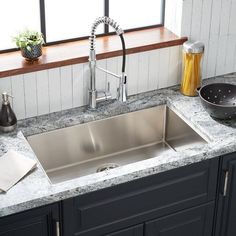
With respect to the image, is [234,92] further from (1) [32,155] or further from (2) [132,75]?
(1) [32,155]

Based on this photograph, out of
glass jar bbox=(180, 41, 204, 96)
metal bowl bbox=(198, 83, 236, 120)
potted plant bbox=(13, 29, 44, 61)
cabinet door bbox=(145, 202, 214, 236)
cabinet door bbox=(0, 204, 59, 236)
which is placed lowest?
cabinet door bbox=(145, 202, 214, 236)

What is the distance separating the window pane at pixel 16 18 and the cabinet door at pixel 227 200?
117 cm

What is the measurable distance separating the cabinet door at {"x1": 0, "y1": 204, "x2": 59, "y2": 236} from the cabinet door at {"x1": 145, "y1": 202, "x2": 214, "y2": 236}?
1.58 feet

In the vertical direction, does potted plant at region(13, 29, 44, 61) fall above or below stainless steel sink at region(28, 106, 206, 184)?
above

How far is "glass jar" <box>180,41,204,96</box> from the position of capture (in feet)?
10.2

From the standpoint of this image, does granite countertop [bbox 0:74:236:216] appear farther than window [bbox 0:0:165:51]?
No

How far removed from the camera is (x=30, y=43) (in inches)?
→ 115

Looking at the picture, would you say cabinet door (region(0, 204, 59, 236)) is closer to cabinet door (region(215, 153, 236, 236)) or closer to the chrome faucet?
the chrome faucet

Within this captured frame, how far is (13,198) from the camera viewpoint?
247 cm

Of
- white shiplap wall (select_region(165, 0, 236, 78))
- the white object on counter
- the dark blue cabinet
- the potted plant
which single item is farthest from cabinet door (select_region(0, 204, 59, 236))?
white shiplap wall (select_region(165, 0, 236, 78))

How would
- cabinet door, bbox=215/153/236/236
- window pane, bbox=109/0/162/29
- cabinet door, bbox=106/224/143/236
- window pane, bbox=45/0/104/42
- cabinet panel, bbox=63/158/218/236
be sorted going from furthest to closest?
window pane, bbox=109/0/162/29, window pane, bbox=45/0/104/42, cabinet door, bbox=215/153/236/236, cabinet door, bbox=106/224/143/236, cabinet panel, bbox=63/158/218/236

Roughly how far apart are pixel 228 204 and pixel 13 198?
1109 mm

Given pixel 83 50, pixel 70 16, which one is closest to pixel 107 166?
pixel 83 50

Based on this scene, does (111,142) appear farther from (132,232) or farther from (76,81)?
(132,232)
